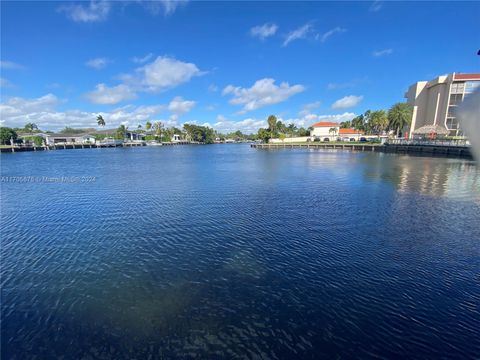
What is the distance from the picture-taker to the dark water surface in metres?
5.86

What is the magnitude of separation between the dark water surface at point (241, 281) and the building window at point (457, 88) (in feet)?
245

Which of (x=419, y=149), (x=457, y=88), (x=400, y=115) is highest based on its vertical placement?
(x=457, y=88)

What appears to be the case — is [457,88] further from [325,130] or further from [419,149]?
[325,130]

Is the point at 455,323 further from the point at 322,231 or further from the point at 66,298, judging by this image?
the point at 66,298

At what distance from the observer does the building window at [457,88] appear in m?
68.2

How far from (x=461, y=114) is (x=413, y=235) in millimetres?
10470

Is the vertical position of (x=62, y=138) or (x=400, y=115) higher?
(x=400, y=115)

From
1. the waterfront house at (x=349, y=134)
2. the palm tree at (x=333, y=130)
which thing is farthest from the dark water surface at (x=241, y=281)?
the palm tree at (x=333, y=130)

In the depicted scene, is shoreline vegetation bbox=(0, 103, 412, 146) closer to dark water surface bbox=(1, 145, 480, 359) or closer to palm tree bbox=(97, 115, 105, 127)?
palm tree bbox=(97, 115, 105, 127)

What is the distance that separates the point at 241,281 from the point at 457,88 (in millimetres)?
90606

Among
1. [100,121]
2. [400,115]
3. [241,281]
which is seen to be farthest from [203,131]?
[241,281]

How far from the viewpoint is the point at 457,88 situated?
68938 mm

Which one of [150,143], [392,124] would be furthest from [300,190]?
[150,143]

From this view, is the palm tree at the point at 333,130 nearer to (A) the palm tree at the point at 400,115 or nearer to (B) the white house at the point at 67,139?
(A) the palm tree at the point at 400,115
